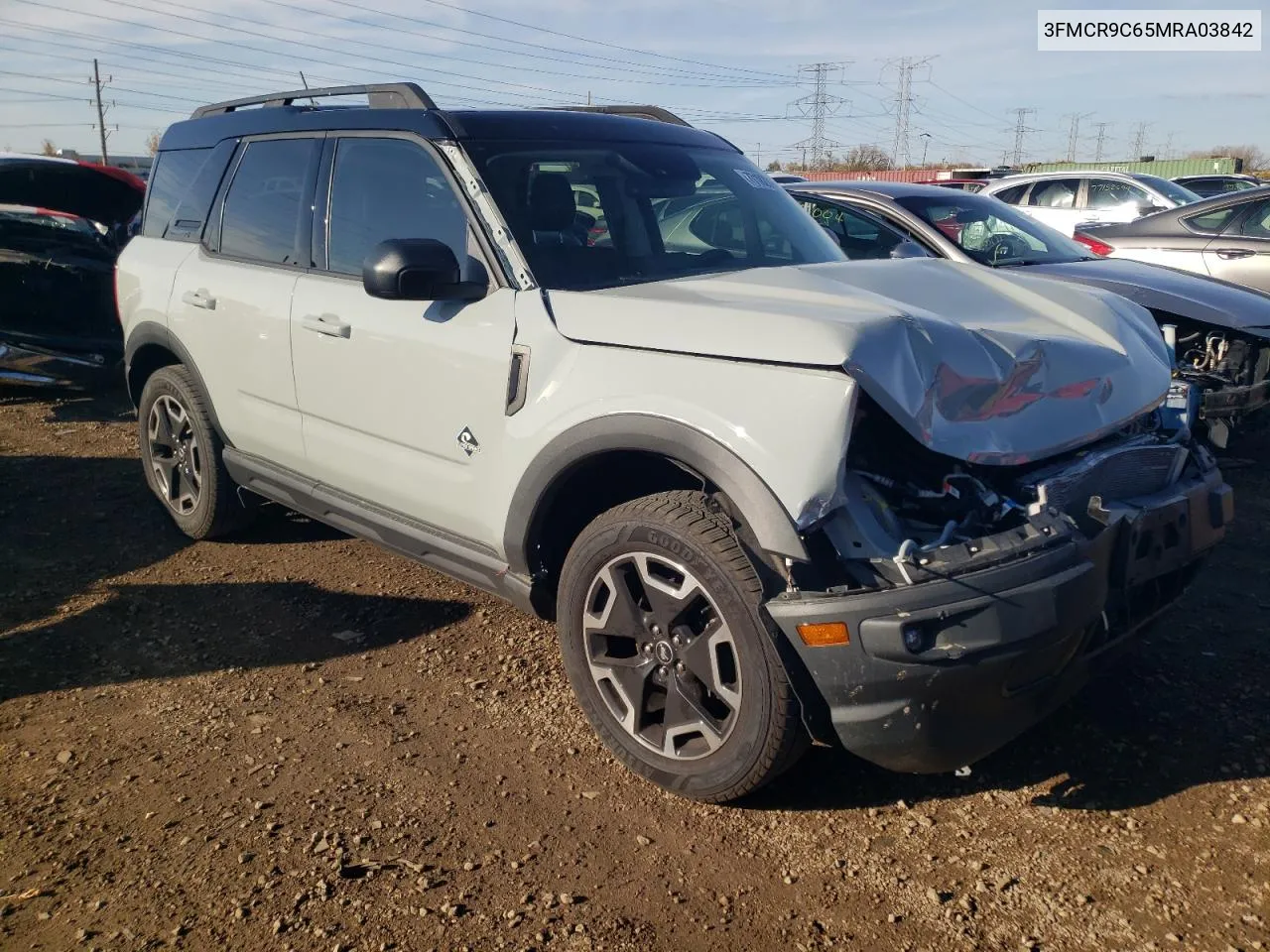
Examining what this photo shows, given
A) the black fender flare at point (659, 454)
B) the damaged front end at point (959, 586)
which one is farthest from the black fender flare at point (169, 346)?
the damaged front end at point (959, 586)

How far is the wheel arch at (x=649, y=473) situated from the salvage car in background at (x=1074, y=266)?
372cm

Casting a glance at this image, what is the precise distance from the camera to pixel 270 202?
4.42m

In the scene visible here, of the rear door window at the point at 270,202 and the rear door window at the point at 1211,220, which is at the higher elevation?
the rear door window at the point at 270,202

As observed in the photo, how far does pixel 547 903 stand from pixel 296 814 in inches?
34.2

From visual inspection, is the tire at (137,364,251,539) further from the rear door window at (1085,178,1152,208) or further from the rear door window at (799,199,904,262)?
the rear door window at (1085,178,1152,208)

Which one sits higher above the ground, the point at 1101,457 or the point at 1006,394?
the point at 1006,394

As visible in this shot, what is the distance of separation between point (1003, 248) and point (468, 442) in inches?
198

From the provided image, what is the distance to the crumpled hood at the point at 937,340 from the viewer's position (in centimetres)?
262

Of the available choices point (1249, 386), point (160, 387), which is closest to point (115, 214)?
point (160, 387)

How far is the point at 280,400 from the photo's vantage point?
427cm

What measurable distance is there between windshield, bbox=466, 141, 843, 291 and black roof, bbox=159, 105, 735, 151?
0.06m

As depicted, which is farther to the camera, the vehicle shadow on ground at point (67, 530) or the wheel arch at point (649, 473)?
the vehicle shadow on ground at point (67, 530)

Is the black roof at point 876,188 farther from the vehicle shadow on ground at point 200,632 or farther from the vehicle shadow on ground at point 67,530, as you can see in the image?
the vehicle shadow on ground at point 67,530

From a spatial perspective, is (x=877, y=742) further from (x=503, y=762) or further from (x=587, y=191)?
(x=587, y=191)
